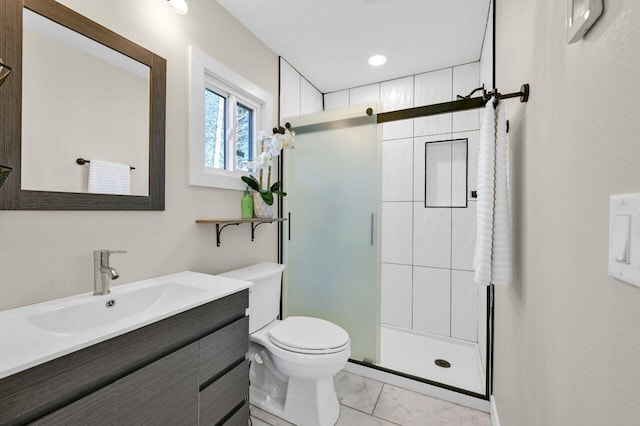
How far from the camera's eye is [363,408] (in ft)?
5.60

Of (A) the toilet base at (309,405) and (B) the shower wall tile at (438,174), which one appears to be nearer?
(A) the toilet base at (309,405)

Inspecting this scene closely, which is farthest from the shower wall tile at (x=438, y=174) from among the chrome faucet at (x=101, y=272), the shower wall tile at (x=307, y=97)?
the chrome faucet at (x=101, y=272)

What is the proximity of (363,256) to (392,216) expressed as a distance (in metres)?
0.93

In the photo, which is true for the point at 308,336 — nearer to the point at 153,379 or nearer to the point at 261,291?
the point at 261,291

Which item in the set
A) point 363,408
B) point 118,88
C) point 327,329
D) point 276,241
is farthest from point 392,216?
point 118,88

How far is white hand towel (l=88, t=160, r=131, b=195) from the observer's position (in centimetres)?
119

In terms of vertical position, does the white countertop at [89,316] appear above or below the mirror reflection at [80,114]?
below

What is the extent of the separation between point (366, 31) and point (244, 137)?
1.18 metres

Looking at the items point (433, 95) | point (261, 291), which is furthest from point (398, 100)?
point (261, 291)

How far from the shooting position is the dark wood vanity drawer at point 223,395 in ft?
3.73

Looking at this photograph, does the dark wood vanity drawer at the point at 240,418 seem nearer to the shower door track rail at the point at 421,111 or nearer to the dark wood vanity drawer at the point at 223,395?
the dark wood vanity drawer at the point at 223,395

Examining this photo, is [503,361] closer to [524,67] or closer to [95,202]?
→ [524,67]

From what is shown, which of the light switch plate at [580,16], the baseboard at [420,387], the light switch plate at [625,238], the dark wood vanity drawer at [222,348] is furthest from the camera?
the baseboard at [420,387]

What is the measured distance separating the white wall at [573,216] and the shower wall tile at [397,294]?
1.58 metres
